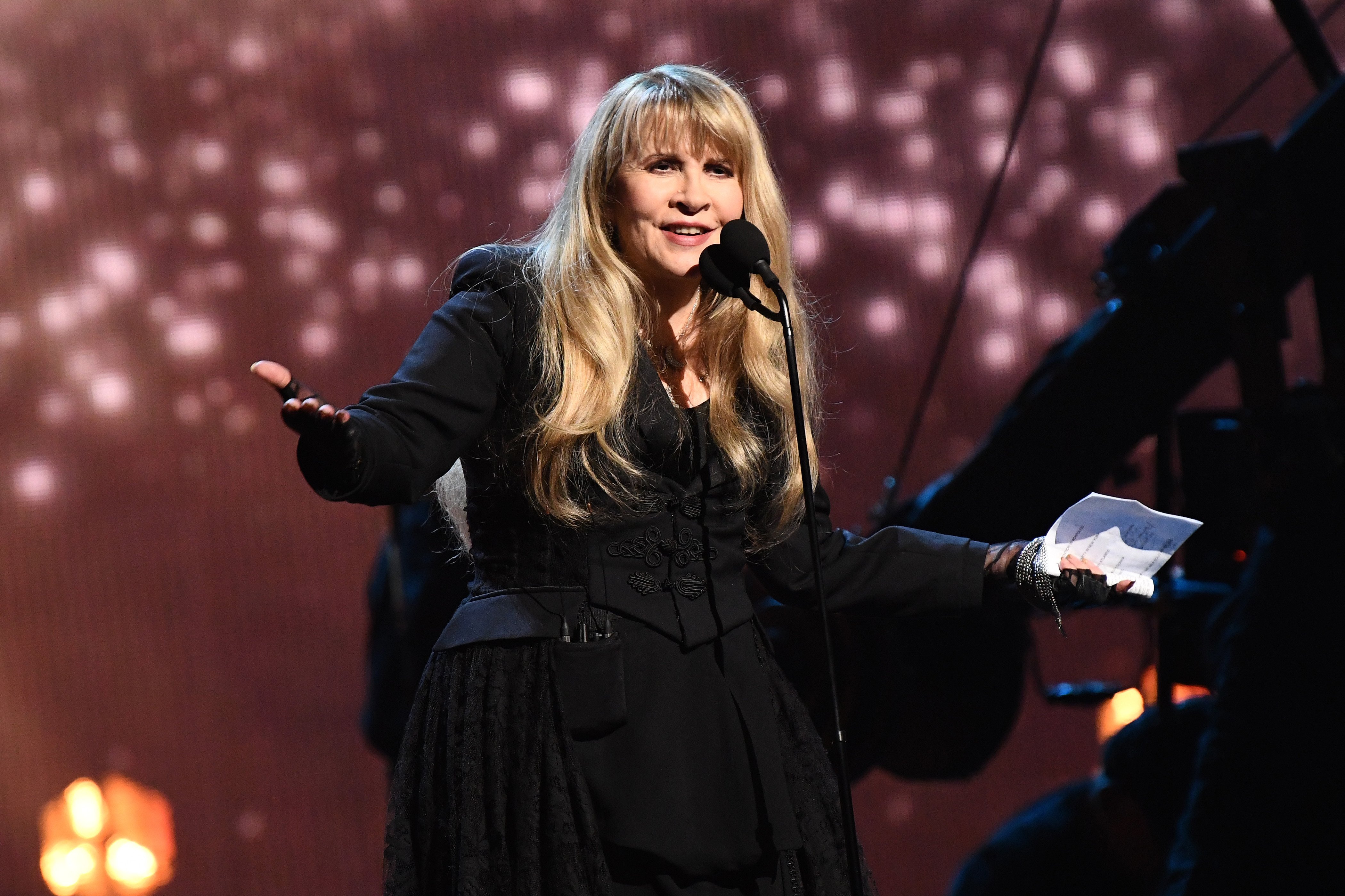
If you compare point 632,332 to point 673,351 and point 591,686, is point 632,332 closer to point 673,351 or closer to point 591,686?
point 673,351

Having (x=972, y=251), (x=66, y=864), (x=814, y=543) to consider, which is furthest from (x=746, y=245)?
(x=66, y=864)

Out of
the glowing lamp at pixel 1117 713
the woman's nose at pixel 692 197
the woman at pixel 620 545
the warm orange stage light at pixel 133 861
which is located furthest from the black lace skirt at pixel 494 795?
the warm orange stage light at pixel 133 861

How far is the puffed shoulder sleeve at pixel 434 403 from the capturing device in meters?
1.11

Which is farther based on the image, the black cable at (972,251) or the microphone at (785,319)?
the black cable at (972,251)

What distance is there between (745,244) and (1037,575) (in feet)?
1.83

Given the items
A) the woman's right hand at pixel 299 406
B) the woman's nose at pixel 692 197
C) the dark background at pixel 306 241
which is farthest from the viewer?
the dark background at pixel 306 241

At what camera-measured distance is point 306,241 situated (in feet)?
8.42

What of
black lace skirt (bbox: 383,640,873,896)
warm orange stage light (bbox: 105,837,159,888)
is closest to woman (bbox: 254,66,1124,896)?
black lace skirt (bbox: 383,640,873,896)

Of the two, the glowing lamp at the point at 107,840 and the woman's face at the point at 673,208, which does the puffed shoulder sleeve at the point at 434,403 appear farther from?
the glowing lamp at the point at 107,840

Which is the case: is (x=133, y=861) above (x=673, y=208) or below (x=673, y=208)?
below

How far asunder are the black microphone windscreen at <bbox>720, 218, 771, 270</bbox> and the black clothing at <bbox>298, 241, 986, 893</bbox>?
0.62 ft

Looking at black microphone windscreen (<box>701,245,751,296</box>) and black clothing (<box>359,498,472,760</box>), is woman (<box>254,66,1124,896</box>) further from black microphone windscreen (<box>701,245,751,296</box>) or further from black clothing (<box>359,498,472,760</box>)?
black clothing (<box>359,498,472,760</box>)

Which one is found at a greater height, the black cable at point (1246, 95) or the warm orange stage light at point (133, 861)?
the black cable at point (1246, 95)

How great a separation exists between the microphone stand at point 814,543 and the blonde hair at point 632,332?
16 centimetres
